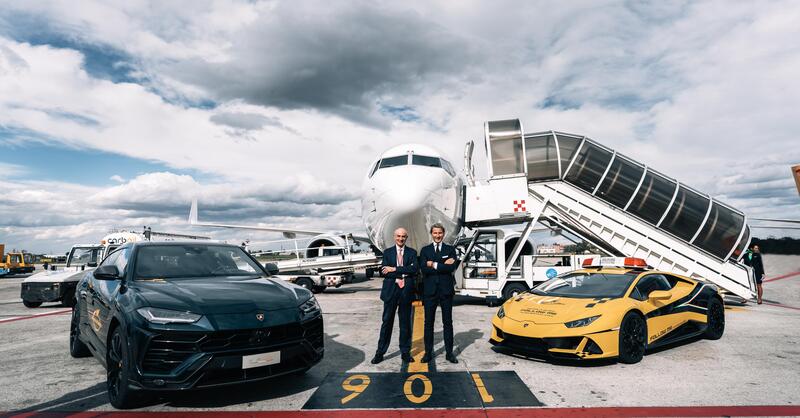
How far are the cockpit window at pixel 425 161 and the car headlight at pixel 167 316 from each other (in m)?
8.05

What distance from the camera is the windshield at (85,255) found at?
14.9m

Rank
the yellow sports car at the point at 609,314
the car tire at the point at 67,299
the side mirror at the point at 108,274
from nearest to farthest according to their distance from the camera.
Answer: the side mirror at the point at 108,274
the yellow sports car at the point at 609,314
the car tire at the point at 67,299

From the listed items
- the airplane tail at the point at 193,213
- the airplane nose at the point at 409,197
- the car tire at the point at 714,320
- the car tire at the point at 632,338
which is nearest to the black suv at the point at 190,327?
the car tire at the point at 632,338

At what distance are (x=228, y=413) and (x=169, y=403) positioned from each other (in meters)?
0.74

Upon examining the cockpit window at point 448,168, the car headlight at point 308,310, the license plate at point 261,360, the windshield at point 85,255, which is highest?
the cockpit window at point 448,168

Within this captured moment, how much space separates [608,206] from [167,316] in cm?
1160

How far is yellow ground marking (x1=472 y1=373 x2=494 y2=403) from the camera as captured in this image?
4402 millimetres

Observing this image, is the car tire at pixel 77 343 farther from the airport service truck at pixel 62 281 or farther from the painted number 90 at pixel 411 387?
the airport service truck at pixel 62 281

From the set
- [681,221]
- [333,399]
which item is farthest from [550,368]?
[681,221]

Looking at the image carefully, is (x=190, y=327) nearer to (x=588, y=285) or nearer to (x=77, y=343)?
(x=77, y=343)

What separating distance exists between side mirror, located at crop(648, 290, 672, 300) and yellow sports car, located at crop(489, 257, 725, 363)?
0.6 inches

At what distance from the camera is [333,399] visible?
441 cm

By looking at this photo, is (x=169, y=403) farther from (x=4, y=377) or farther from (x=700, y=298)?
(x=700, y=298)

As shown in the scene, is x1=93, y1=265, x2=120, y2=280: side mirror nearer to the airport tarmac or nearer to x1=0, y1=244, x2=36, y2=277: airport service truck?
the airport tarmac
